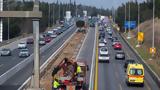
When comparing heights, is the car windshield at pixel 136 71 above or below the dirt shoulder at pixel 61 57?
above

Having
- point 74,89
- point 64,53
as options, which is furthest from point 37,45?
point 64,53

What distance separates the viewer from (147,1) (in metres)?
162

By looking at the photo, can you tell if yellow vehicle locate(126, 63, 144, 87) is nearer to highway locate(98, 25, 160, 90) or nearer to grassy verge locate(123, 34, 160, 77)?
highway locate(98, 25, 160, 90)

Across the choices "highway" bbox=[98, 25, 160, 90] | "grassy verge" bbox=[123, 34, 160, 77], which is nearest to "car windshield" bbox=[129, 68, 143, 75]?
"highway" bbox=[98, 25, 160, 90]

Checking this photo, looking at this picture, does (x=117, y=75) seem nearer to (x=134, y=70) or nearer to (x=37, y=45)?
(x=134, y=70)

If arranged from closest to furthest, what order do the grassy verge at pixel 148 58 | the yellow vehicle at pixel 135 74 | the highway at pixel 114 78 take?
the yellow vehicle at pixel 135 74
the highway at pixel 114 78
the grassy verge at pixel 148 58

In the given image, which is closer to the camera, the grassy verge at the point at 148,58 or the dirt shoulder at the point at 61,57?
the dirt shoulder at the point at 61,57

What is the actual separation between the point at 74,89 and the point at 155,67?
3204cm

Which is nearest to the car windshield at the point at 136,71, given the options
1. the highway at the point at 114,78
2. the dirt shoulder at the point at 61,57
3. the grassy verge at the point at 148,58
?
the highway at the point at 114,78

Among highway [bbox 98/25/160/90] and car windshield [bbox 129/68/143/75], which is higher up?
car windshield [bbox 129/68/143/75]

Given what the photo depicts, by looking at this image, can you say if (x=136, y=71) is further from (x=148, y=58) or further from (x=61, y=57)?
(x=61, y=57)

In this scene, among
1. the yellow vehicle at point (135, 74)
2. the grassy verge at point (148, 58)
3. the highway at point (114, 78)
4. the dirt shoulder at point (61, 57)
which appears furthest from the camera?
the grassy verge at point (148, 58)

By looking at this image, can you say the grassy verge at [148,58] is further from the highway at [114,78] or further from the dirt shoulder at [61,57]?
the dirt shoulder at [61,57]

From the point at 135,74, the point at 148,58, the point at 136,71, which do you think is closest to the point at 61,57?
the point at 148,58
